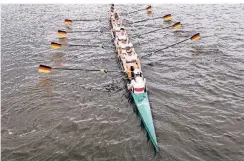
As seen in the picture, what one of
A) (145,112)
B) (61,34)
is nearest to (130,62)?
(145,112)

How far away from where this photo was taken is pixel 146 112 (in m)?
17.5

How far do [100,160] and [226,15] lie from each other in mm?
29204

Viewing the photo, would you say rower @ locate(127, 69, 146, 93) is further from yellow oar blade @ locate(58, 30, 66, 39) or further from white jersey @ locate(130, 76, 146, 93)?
yellow oar blade @ locate(58, 30, 66, 39)

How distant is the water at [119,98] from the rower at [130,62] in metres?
1.34

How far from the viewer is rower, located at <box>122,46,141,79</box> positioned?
852 inches

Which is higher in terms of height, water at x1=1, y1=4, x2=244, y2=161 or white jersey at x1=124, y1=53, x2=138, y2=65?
white jersey at x1=124, y1=53, x2=138, y2=65

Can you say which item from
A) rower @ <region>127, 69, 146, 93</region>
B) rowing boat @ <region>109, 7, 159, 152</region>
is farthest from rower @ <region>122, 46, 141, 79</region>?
rowing boat @ <region>109, 7, 159, 152</region>

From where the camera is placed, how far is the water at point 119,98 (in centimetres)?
1531

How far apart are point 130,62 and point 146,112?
19.9 feet

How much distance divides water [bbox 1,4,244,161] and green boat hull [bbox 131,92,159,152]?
0.43 meters

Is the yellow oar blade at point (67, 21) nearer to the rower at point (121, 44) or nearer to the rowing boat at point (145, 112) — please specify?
the rower at point (121, 44)

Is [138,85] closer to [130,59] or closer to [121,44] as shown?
[130,59]

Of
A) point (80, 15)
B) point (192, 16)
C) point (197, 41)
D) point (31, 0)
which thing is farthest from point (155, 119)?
point (31, 0)

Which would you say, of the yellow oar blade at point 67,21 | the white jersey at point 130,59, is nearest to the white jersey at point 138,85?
the white jersey at point 130,59
